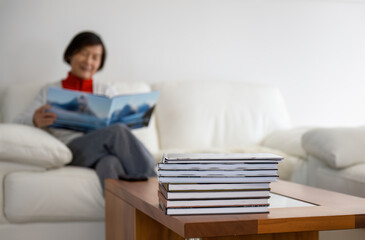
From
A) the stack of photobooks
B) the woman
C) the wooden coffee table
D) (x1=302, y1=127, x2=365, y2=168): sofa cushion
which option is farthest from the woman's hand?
the stack of photobooks

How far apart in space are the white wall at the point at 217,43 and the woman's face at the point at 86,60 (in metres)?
0.39

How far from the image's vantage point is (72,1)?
3.15m

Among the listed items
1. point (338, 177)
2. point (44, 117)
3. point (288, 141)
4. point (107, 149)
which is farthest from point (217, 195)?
point (288, 141)

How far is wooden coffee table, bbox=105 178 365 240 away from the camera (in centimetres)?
103

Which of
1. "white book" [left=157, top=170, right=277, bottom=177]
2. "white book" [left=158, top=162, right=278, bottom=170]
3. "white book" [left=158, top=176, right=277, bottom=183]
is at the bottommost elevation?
"white book" [left=158, top=176, right=277, bottom=183]

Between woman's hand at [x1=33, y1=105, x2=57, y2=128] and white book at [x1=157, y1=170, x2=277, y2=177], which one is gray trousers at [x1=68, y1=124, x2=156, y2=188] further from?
white book at [x1=157, y1=170, x2=277, y2=177]

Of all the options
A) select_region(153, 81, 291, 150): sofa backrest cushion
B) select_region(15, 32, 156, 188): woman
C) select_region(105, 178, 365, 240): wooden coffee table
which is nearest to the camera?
select_region(105, 178, 365, 240): wooden coffee table

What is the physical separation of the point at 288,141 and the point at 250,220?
1.73m

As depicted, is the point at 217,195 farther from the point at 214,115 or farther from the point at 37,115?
the point at 214,115

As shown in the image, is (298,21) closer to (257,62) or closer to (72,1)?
(257,62)

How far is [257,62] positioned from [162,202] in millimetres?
2530

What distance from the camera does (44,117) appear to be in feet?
7.57

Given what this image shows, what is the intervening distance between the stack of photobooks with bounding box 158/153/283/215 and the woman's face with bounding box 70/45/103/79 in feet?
5.79

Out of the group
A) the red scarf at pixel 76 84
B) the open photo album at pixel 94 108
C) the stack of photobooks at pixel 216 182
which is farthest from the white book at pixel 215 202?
the red scarf at pixel 76 84
